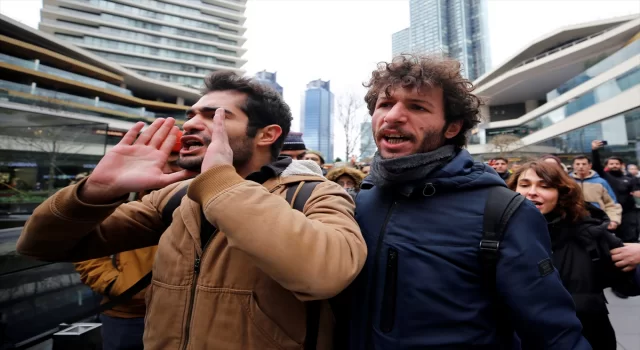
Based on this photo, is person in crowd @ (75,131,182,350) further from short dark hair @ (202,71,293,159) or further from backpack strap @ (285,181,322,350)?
backpack strap @ (285,181,322,350)

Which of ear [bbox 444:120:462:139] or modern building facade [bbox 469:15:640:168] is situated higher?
modern building facade [bbox 469:15:640:168]

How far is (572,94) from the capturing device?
28.1m

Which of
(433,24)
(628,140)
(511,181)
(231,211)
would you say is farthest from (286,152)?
(433,24)

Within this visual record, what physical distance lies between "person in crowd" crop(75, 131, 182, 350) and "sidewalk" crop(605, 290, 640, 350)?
14.7ft

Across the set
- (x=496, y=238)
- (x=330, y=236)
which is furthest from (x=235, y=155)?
(x=496, y=238)

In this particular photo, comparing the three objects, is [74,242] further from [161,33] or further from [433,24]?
[433,24]

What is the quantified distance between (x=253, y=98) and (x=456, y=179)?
1.11m

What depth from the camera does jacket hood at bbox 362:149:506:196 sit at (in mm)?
1246

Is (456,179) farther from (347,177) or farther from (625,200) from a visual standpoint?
(625,200)

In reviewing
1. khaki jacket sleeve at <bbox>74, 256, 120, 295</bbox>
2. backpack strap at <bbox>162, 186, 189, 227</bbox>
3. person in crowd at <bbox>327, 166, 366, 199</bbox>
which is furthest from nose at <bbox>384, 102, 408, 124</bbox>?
person in crowd at <bbox>327, 166, 366, 199</bbox>

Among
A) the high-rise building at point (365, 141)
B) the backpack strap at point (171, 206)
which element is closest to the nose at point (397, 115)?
the backpack strap at point (171, 206)

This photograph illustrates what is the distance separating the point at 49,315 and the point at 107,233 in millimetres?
2623

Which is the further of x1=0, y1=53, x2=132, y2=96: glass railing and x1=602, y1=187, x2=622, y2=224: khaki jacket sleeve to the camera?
x1=0, y1=53, x2=132, y2=96: glass railing

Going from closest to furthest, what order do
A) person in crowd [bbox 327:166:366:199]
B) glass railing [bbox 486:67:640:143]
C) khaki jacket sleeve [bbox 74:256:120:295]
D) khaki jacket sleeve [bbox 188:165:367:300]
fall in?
khaki jacket sleeve [bbox 188:165:367:300]
khaki jacket sleeve [bbox 74:256:120:295]
person in crowd [bbox 327:166:366:199]
glass railing [bbox 486:67:640:143]
